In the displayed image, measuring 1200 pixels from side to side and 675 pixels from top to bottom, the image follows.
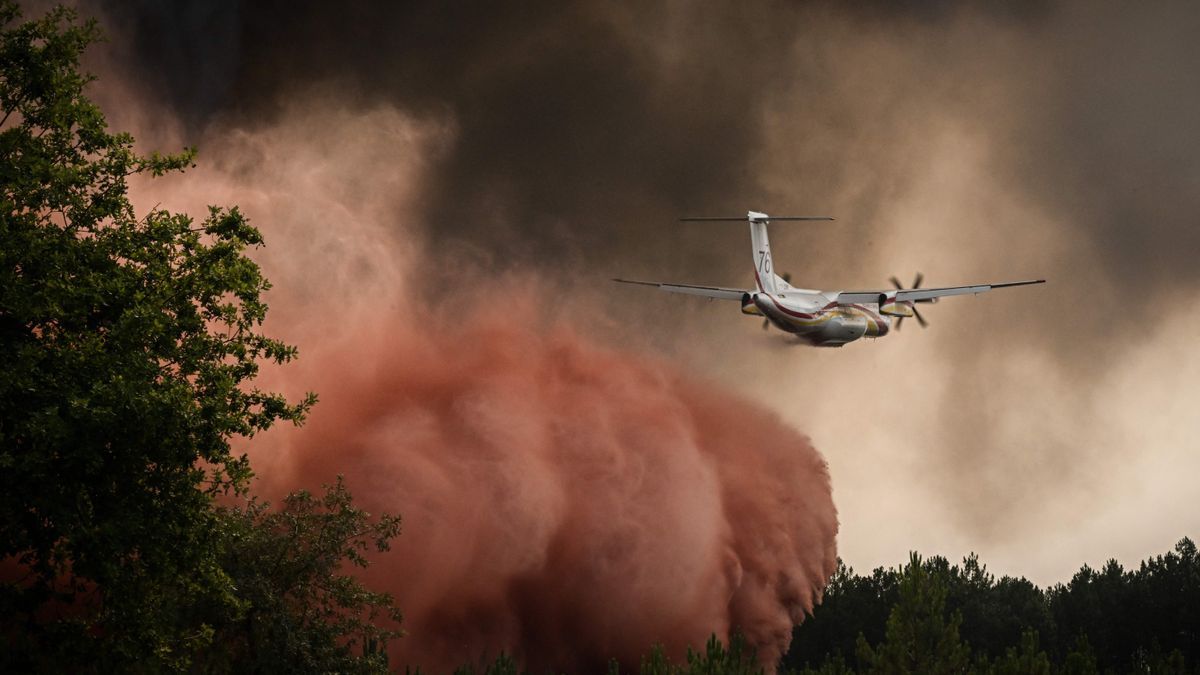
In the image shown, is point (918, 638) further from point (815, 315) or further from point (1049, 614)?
point (1049, 614)

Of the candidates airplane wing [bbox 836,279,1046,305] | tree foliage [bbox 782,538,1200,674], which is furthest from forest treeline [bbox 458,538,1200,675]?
airplane wing [bbox 836,279,1046,305]

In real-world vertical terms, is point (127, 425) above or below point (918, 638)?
below

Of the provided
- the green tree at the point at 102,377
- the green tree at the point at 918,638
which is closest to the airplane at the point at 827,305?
the green tree at the point at 918,638

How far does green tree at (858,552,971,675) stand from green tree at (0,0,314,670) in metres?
34.3

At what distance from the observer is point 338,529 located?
42281 millimetres

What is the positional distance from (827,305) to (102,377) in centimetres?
4071

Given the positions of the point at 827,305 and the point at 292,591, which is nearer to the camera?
the point at 292,591

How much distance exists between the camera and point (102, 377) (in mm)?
34031

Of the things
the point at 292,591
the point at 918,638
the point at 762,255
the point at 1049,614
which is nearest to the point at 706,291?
the point at 762,255

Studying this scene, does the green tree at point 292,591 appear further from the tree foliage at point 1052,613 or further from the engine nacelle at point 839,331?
the tree foliage at point 1052,613

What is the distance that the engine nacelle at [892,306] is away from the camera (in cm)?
6844

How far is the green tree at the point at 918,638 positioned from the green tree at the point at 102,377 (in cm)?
3434

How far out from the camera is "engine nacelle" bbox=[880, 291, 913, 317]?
6844cm

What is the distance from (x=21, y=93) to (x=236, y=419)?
11315mm
